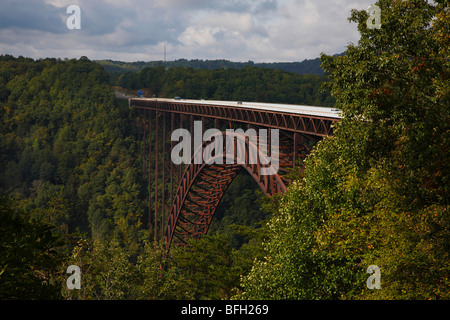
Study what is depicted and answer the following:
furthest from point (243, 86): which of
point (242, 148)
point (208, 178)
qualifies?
point (242, 148)

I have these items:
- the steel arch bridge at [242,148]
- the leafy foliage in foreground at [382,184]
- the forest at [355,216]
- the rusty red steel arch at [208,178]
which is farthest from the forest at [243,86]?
the leafy foliage in foreground at [382,184]

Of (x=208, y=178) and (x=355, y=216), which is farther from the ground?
(x=355, y=216)

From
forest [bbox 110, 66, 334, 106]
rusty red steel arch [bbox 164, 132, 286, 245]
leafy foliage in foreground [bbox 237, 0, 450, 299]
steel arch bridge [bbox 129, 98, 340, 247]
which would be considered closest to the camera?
leafy foliage in foreground [bbox 237, 0, 450, 299]

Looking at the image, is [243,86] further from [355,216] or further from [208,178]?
[355,216]

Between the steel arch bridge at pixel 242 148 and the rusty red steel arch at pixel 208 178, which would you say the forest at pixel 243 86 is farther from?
the rusty red steel arch at pixel 208 178

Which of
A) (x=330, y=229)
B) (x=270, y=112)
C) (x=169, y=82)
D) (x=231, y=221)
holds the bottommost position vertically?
(x=231, y=221)

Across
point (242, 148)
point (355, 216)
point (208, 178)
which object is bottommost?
point (208, 178)

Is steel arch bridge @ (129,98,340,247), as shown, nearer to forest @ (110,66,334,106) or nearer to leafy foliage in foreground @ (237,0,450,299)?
leafy foliage in foreground @ (237,0,450,299)

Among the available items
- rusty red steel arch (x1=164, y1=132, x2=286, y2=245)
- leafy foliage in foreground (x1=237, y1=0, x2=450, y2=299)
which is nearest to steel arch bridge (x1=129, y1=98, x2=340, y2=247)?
rusty red steel arch (x1=164, y1=132, x2=286, y2=245)

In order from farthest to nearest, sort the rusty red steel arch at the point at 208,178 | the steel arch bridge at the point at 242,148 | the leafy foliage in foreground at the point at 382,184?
the rusty red steel arch at the point at 208,178, the steel arch bridge at the point at 242,148, the leafy foliage in foreground at the point at 382,184
